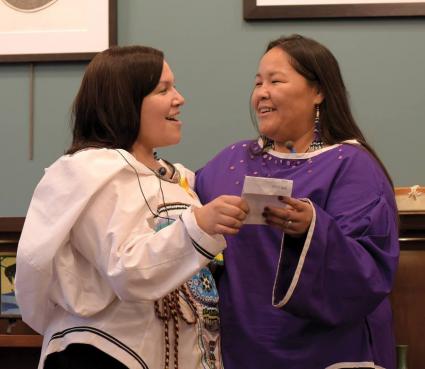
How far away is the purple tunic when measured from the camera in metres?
1.24

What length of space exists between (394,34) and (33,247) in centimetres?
123

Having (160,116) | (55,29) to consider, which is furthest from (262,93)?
(55,29)

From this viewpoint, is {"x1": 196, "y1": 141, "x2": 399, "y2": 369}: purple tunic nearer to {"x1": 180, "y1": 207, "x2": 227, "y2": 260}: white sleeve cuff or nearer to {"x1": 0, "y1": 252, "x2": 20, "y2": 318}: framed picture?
{"x1": 180, "y1": 207, "x2": 227, "y2": 260}: white sleeve cuff

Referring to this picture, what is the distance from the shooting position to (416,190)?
161cm

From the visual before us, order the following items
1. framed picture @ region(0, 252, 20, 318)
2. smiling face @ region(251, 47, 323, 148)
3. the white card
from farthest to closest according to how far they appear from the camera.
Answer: framed picture @ region(0, 252, 20, 318) → smiling face @ region(251, 47, 323, 148) → the white card

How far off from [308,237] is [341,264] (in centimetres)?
9

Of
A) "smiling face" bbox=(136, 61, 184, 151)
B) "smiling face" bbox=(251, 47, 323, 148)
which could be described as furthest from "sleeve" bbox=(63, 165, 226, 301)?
"smiling face" bbox=(251, 47, 323, 148)

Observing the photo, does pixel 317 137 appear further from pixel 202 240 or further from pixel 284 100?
pixel 202 240

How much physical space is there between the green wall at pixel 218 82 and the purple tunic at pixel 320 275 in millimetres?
532

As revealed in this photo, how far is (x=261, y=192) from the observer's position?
3.59ft

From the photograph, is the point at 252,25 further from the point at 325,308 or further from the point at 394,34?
the point at 325,308

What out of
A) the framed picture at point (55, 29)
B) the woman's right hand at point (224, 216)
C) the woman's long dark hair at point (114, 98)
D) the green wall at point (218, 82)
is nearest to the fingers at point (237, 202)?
the woman's right hand at point (224, 216)

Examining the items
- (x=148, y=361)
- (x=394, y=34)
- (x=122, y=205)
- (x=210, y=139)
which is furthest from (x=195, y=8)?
(x=148, y=361)

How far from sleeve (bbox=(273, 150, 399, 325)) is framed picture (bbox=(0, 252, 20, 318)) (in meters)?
0.88
